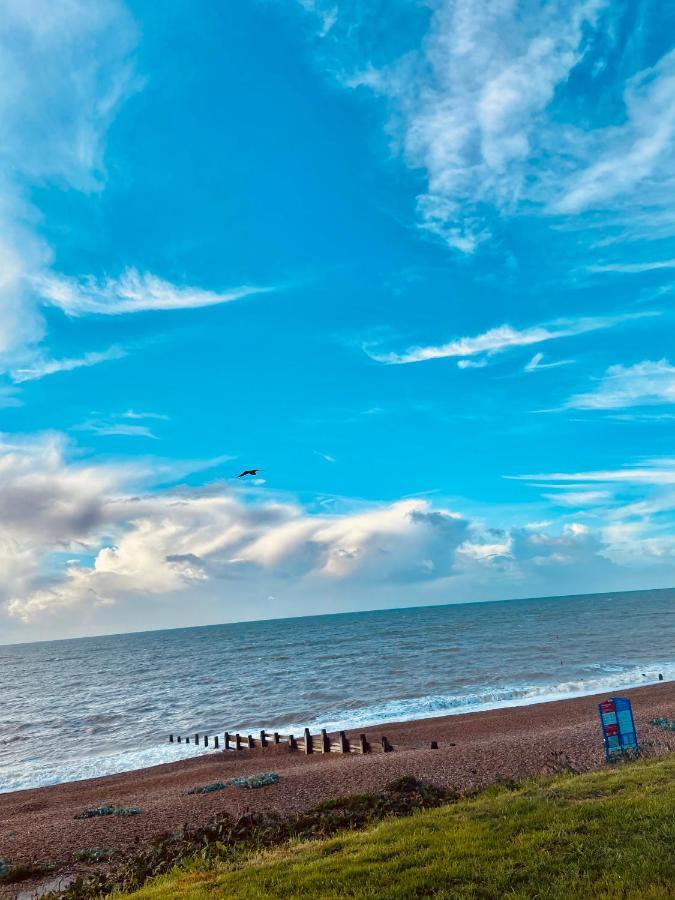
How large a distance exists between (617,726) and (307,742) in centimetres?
1526

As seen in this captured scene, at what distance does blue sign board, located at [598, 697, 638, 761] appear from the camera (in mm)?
16234

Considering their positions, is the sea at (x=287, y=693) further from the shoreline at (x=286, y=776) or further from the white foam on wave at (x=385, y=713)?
the shoreline at (x=286, y=776)

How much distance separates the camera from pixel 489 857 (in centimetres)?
821

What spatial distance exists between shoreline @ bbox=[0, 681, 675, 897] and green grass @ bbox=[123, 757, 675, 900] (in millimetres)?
4267

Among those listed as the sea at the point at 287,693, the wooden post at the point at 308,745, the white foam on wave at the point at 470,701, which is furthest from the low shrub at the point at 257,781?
the white foam on wave at the point at 470,701

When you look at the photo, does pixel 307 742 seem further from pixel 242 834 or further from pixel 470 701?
pixel 242 834

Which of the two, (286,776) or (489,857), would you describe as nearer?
(489,857)

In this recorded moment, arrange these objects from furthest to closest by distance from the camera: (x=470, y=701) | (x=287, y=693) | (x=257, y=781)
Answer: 1. (x=287, y=693)
2. (x=470, y=701)
3. (x=257, y=781)

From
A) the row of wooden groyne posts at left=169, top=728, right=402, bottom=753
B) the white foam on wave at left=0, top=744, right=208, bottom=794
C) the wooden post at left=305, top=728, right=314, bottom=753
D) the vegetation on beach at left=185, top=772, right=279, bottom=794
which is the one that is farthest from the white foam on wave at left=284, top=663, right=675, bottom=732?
the vegetation on beach at left=185, top=772, right=279, bottom=794

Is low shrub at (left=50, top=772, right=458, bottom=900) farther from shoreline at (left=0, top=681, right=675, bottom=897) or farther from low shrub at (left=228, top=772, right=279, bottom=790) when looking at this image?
low shrub at (left=228, top=772, right=279, bottom=790)

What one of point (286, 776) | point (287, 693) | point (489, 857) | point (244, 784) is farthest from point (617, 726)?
point (287, 693)

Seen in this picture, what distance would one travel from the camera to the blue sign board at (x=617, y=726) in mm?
16234

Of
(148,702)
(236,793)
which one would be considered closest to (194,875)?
(236,793)

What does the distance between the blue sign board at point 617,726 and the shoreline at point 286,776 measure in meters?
0.61
